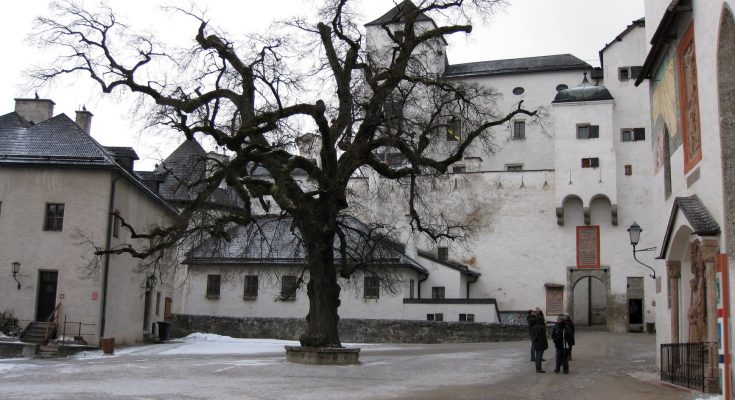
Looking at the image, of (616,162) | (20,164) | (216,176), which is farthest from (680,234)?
(616,162)

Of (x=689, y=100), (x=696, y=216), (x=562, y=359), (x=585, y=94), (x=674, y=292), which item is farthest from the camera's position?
(x=585, y=94)

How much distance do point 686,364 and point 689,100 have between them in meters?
5.82

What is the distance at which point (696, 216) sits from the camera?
16.1 meters

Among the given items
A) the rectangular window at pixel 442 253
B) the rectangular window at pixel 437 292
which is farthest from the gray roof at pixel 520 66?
the rectangular window at pixel 437 292

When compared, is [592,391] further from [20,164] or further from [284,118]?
[20,164]

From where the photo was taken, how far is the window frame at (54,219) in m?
31.6

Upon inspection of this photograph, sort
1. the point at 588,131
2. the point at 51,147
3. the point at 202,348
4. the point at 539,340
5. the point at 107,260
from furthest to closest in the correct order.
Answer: the point at 588,131
the point at 51,147
the point at 202,348
the point at 107,260
the point at 539,340

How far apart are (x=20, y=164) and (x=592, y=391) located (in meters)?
24.5

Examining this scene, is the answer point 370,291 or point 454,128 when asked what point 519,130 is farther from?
point 454,128

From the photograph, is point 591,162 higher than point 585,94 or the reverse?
the reverse

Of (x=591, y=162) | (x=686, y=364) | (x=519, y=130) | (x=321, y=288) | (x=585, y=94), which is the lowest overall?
(x=686, y=364)

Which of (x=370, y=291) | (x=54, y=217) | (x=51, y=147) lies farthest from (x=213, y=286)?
(x=51, y=147)

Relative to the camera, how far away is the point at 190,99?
77.5 ft

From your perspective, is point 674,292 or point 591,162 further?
point 591,162
